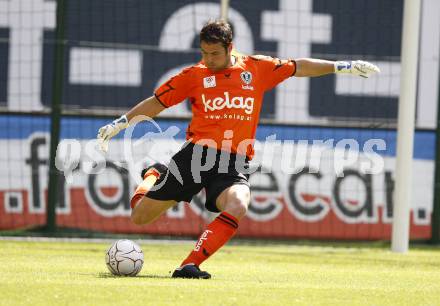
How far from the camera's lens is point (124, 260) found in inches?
330

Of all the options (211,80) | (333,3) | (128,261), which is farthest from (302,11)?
(128,261)

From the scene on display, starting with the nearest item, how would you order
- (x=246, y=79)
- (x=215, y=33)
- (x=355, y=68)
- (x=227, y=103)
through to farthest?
1. (x=215, y=33)
2. (x=227, y=103)
3. (x=246, y=79)
4. (x=355, y=68)

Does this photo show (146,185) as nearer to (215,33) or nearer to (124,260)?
(124,260)

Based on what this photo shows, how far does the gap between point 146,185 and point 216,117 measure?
39.8 inches

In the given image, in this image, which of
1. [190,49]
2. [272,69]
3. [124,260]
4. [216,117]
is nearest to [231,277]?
[124,260]

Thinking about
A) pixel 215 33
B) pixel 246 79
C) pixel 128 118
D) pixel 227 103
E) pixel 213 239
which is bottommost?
pixel 213 239

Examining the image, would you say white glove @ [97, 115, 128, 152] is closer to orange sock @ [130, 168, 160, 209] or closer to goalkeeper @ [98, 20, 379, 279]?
goalkeeper @ [98, 20, 379, 279]

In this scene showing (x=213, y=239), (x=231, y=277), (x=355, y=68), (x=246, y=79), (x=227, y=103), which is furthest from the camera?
(x=355, y=68)

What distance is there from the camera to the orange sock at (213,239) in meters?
8.28

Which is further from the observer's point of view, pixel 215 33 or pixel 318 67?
pixel 318 67

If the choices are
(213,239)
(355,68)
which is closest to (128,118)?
(213,239)

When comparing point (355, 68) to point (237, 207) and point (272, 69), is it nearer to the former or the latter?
point (272, 69)

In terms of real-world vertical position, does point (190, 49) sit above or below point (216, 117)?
above

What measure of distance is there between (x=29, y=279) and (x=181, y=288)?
1310mm
